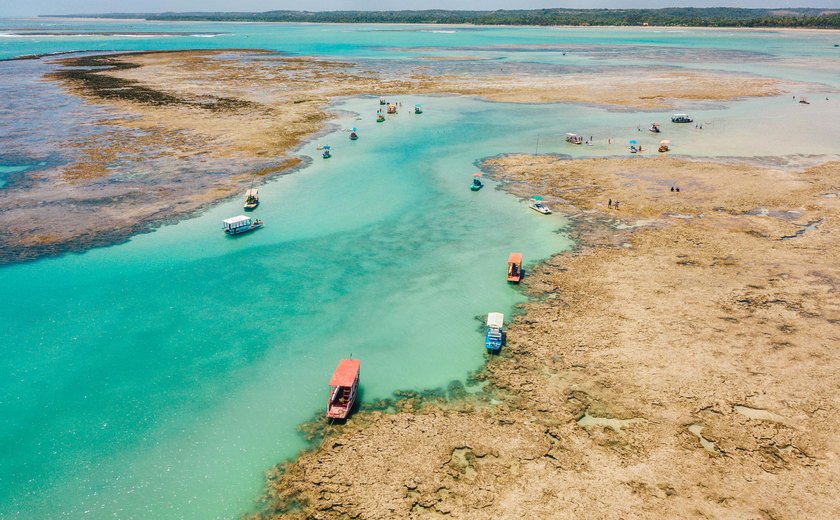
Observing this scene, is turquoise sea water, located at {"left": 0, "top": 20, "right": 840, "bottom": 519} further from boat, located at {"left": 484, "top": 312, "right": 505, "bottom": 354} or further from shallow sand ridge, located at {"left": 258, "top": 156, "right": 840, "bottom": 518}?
shallow sand ridge, located at {"left": 258, "top": 156, "right": 840, "bottom": 518}

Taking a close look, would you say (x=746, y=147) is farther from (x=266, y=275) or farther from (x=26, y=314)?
(x=26, y=314)

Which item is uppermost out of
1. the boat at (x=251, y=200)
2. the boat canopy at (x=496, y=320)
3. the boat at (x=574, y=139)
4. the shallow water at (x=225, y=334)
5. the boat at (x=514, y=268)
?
the boat at (x=574, y=139)

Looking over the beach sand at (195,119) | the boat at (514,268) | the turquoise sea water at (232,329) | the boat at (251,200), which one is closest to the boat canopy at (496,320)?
the turquoise sea water at (232,329)

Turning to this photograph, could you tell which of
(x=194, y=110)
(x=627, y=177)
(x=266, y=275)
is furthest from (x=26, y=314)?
(x=194, y=110)

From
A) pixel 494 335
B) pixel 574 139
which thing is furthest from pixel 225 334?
pixel 574 139

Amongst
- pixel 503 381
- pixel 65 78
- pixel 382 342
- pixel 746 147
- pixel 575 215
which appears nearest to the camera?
pixel 503 381

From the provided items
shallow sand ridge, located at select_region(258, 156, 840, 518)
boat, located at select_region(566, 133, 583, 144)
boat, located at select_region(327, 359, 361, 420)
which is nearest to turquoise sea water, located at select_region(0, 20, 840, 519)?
boat, located at select_region(327, 359, 361, 420)

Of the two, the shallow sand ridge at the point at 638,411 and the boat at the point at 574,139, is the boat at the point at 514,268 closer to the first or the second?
the shallow sand ridge at the point at 638,411
